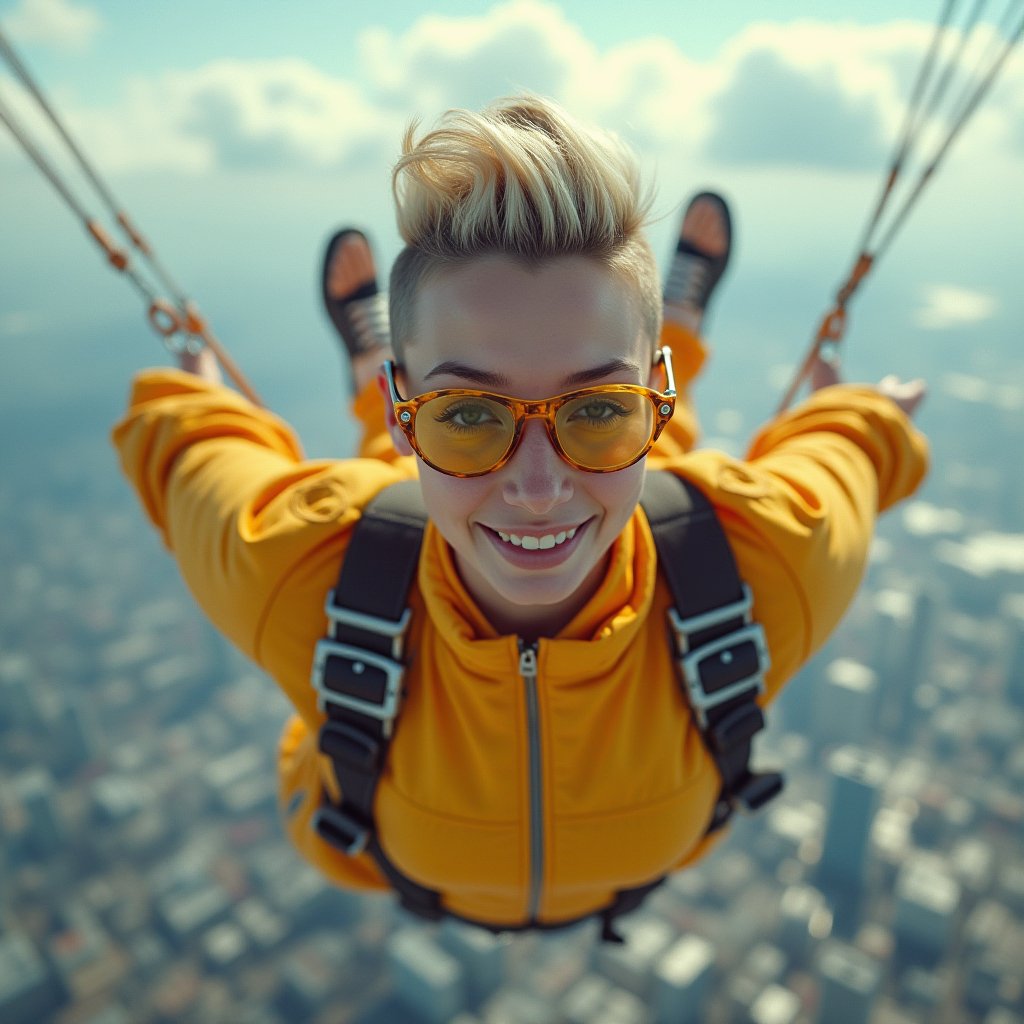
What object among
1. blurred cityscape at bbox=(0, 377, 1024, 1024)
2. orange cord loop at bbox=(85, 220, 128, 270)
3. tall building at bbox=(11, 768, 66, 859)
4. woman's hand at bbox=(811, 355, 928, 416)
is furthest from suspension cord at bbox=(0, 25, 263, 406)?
tall building at bbox=(11, 768, 66, 859)

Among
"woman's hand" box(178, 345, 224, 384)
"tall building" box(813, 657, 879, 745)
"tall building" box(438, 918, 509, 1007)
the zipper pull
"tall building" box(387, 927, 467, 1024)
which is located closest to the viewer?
the zipper pull

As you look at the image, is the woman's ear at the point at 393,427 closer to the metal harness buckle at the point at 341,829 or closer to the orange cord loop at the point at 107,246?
the metal harness buckle at the point at 341,829

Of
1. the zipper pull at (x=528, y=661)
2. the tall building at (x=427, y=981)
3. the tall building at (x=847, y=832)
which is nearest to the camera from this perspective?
the zipper pull at (x=528, y=661)

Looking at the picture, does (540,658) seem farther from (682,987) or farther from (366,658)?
(682,987)

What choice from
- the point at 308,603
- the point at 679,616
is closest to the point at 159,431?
the point at 308,603

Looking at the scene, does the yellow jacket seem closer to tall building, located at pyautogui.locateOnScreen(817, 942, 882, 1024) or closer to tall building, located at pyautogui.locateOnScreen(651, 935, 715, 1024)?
tall building, located at pyautogui.locateOnScreen(651, 935, 715, 1024)

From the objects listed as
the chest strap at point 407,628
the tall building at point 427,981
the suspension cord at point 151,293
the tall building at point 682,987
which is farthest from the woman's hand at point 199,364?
the tall building at point 682,987

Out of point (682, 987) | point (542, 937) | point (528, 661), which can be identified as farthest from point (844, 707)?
point (528, 661)
